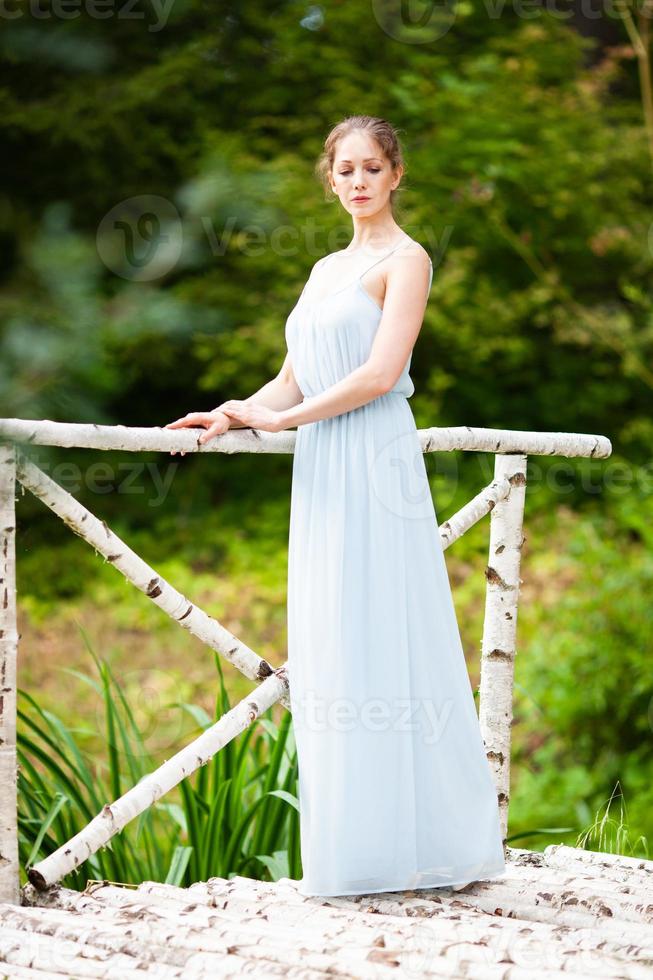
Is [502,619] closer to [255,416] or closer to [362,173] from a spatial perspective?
[255,416]

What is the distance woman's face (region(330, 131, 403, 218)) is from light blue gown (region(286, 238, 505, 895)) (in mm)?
91

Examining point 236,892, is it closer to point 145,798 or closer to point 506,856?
point 145,798

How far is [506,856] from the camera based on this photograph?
2285 millimetres

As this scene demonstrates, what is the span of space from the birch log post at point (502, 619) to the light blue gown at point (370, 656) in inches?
14.8

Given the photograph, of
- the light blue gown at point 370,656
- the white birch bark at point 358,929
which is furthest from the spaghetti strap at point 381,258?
the white birch bark at point 358,929

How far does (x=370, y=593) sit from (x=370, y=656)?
4.2 inches

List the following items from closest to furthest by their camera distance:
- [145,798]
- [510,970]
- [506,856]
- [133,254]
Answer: [133,254], [510,970], [145,798], [506,856]

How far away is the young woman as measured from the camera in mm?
1855

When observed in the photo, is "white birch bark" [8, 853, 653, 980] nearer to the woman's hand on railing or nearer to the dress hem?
the dress hem

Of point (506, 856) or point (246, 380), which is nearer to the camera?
point (506, 856)

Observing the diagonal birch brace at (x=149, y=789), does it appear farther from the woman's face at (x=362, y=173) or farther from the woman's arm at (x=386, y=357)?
the woman's face at (x=362, y=173)

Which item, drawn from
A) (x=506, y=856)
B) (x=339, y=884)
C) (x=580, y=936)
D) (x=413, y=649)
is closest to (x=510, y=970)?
(x=580, y=936)

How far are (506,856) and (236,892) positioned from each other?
682 millimetres

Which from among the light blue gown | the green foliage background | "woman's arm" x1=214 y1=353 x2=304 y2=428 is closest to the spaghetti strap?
the light blue gown
